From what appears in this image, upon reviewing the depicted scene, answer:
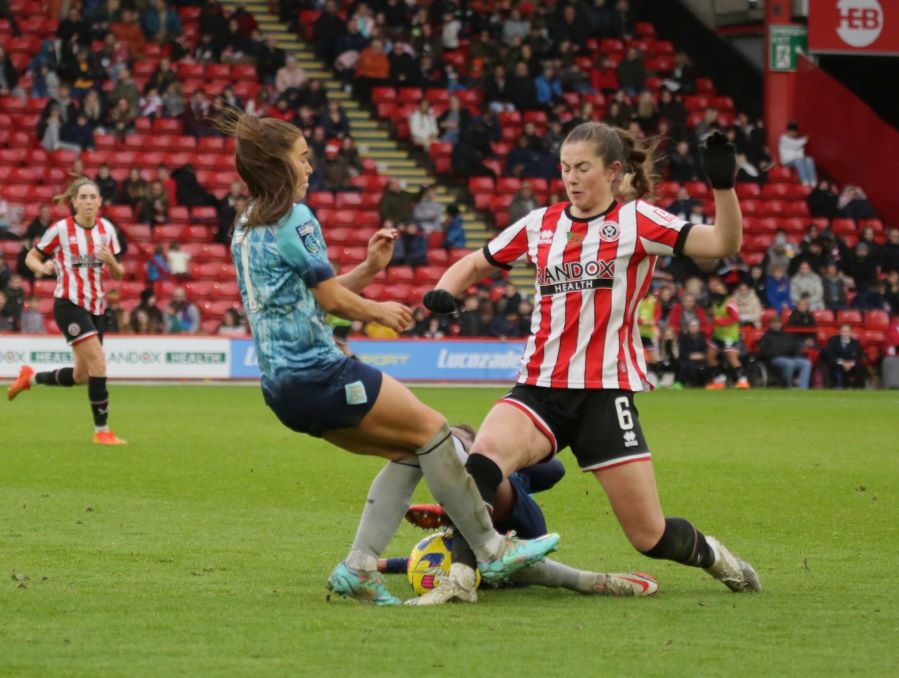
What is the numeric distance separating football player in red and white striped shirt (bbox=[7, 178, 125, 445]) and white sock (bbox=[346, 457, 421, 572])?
716 cm

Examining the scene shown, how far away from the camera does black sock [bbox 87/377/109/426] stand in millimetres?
12844

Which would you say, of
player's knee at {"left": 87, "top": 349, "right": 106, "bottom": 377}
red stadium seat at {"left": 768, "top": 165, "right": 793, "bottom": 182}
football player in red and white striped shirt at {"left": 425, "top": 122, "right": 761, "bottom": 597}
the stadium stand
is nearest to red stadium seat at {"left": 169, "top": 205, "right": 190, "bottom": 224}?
the stadium stand

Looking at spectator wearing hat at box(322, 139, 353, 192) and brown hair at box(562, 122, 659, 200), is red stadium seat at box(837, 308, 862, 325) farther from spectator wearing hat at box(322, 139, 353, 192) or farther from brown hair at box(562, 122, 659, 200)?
brown hair at box(562, 122, 659, 200)

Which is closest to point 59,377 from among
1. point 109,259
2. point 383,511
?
point 109,259

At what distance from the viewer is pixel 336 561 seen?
7141 millimetres

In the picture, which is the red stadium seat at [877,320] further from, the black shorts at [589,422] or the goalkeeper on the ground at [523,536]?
the black shorts at [589,422]

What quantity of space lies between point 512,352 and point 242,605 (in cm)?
1928

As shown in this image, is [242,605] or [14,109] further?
[14,109]

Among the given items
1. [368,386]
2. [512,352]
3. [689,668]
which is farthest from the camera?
[512,352]

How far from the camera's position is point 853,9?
28.5 metres

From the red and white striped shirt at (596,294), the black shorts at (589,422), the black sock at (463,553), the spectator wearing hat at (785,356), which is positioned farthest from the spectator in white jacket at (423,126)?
the black sock at (463,553)

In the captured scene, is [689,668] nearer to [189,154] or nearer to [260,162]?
[260,162]

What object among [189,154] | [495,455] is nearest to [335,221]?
[189,154]

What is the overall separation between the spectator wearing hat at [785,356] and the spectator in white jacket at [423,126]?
7.57m
